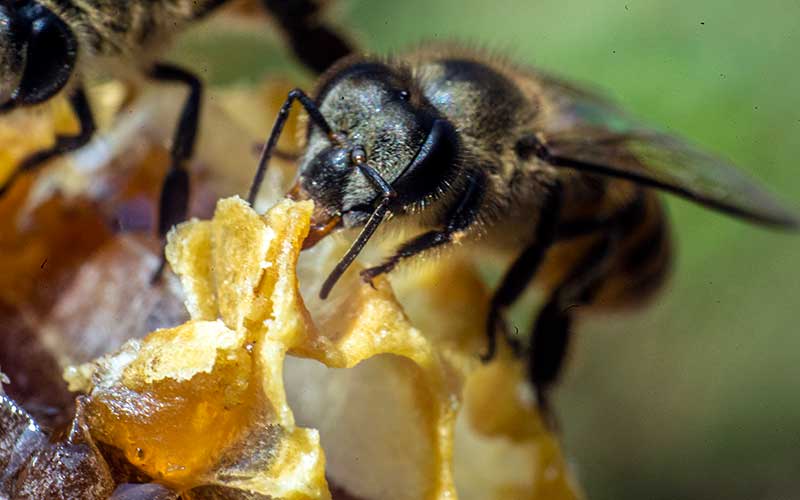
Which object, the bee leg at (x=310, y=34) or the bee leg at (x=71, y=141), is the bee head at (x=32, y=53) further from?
the bee leg at (x=310, y=34)

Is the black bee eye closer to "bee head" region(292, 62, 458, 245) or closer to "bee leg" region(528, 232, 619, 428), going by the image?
"bee head" region(292, 62, 458, 245)

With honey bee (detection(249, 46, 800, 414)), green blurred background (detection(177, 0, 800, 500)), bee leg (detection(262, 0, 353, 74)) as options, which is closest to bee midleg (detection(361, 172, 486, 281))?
honey bee (detection(249, 46, 800, 414))

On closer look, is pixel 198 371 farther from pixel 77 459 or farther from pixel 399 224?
pixel 399 224

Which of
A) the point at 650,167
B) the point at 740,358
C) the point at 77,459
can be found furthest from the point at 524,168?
the point at 740,358

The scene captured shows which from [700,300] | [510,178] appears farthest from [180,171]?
[700,300]

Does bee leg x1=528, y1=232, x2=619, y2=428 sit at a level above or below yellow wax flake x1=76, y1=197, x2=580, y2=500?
below

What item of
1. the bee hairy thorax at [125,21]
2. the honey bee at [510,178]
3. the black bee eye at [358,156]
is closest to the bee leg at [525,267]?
the honey bee at [510,178]
